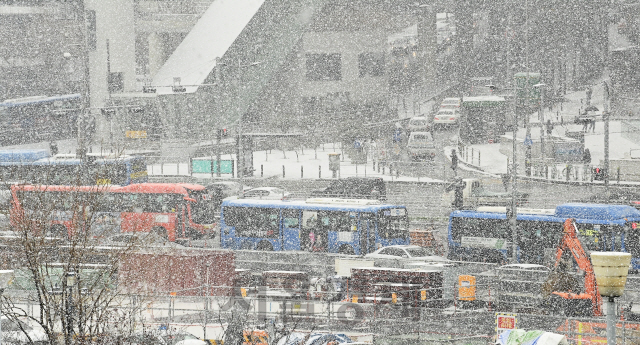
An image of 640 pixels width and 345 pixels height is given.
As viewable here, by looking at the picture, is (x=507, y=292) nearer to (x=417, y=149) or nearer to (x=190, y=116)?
(x=417, y=149)

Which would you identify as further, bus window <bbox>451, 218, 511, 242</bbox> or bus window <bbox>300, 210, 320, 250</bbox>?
bus window <bbox>300, 210, 320, 250</bbox>

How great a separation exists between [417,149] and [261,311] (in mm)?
30258

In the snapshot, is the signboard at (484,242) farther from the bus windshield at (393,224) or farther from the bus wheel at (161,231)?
the bus wheel at (161,231)

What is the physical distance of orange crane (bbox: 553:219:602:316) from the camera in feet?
64.5

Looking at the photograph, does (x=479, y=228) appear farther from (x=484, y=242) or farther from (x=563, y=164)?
(x=563, y=164)

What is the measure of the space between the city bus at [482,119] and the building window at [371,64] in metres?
11.8

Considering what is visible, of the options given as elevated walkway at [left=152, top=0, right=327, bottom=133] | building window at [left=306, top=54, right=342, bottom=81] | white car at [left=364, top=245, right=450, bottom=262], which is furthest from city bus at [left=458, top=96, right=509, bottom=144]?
white car at [left=364, top=245, right=450, bottom=262]

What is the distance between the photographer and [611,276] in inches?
321

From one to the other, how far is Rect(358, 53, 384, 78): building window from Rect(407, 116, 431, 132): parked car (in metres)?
7.11

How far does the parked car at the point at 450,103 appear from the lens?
61.1 meters

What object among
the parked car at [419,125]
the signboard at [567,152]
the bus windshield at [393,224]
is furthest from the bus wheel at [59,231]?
the parked car at [419,125]

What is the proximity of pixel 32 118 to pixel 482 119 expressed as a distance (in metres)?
26.1

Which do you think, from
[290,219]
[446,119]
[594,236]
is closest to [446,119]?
[446,119]

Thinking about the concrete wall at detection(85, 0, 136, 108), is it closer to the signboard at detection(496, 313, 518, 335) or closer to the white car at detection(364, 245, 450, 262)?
the white car at detection(364, 245, 450, 262)
